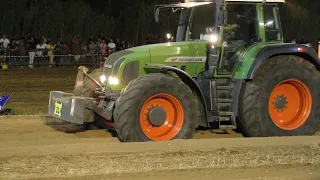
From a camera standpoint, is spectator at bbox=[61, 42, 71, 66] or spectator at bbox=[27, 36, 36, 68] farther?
spectator at bbox=[61, 42, 71, 66]

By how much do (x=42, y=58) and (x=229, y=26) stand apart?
19.0 metres

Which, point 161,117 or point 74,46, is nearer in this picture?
point 161,117

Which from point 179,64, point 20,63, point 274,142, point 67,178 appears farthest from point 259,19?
point 20,63

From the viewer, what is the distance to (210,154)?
803 centimetres

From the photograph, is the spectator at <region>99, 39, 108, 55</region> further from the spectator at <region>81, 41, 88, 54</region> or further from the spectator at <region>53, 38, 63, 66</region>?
the spectator at <region>53, 38, 63, 66</region>

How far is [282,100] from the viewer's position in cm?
991

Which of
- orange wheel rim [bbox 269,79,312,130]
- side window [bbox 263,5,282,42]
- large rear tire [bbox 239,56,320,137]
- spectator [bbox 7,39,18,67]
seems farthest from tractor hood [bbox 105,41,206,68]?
spectator [bbox 7,39,18,67]

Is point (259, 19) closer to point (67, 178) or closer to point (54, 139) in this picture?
point (54, 139)

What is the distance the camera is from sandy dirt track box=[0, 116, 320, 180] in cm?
693

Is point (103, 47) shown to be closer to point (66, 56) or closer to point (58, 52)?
point (66, 56)

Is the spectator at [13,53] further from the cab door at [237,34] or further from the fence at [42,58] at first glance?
the cab door at [237,34]

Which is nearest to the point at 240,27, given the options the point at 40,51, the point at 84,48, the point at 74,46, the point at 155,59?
the point at 155,59

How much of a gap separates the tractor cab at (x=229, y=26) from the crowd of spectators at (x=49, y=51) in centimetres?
1688

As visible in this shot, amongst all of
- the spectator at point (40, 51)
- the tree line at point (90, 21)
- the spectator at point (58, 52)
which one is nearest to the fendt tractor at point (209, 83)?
the spectator at point (40, 51)
